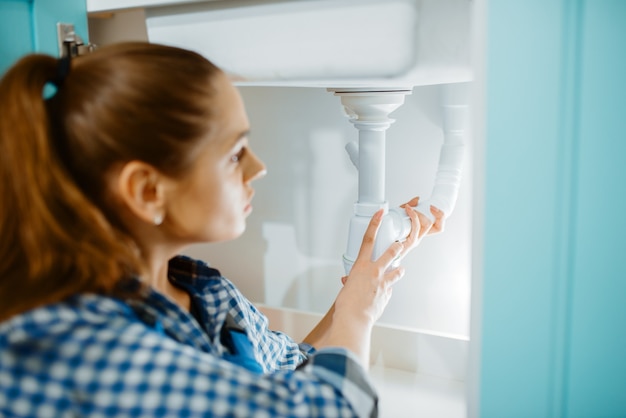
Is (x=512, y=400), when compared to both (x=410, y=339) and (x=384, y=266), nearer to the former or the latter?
(x=384, y=266)

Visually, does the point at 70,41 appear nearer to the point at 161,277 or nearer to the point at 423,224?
the point at 161,277

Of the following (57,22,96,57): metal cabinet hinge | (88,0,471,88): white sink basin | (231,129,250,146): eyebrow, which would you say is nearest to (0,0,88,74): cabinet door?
(57,22,96,57): metal cabinet hinge

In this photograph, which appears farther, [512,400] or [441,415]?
[441,415]

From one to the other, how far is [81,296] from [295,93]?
0.89 meters

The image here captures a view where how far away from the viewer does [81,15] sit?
1004 mm

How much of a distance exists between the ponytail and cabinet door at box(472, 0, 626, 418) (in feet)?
1.25

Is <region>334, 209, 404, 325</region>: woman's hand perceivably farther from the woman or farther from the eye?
the eye

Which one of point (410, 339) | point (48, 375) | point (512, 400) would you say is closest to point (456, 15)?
point (512, 400)

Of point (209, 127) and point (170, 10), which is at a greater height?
point (170, 10)

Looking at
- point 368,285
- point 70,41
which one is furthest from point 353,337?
point 70,41

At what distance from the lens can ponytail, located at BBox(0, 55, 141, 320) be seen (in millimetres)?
605

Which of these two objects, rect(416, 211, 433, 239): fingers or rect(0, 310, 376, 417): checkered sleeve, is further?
rect(416, 211, 433, 239): fingers

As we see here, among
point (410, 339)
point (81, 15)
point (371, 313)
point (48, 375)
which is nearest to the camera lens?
point (48, 375)

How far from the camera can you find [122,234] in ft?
2.24
